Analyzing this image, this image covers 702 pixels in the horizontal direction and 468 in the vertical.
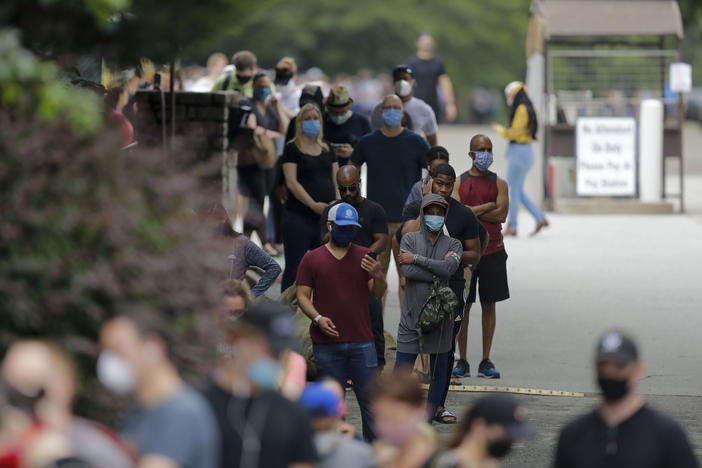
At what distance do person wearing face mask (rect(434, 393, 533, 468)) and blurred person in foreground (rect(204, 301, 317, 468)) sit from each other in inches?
20.5

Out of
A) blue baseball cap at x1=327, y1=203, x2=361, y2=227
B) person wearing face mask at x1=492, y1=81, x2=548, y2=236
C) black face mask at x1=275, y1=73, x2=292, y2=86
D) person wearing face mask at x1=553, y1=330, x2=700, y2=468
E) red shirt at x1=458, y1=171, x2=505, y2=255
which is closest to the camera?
person wearing face mask at x1=553, y1=330, x2=700, y2=468

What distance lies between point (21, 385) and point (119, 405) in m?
0.64

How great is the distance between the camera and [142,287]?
4.89m

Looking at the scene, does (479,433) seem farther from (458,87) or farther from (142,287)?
(458,87)

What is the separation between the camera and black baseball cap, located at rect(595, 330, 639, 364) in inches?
202

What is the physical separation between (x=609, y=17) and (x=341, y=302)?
15.6 m

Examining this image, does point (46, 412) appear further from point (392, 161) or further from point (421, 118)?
point (421, 118)

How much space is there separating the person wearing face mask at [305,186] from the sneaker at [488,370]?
1.89 m

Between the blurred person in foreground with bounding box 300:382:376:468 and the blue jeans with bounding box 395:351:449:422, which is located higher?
the blurred person in foreground with bounding box 300:382:376:468

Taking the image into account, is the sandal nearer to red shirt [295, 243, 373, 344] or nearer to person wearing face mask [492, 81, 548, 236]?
red shirt [295, 243, 373, 344]

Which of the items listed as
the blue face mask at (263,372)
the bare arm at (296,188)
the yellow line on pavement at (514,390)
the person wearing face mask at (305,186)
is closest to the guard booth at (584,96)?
the person wearing face mask at (305,186)

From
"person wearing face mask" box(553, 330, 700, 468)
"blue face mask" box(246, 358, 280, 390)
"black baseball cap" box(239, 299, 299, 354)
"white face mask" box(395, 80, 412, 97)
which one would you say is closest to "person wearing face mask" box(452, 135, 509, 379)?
"white face mask" box(395, 80, 412, 97)

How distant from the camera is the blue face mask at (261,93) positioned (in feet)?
51.6

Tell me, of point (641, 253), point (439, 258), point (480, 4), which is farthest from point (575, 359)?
point (480, 4)
